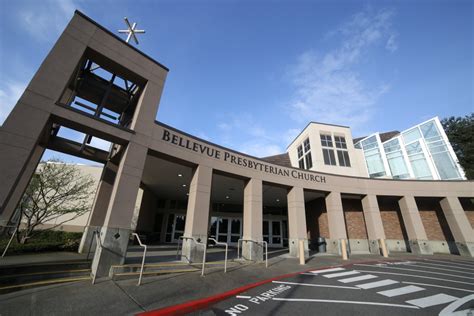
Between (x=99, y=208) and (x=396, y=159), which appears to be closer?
(x=99, y=208)

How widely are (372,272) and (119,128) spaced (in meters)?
12.3

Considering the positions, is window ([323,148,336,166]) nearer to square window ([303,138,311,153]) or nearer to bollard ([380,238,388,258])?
square window ([303,138,311,153])

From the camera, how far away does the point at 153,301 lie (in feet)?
13.9

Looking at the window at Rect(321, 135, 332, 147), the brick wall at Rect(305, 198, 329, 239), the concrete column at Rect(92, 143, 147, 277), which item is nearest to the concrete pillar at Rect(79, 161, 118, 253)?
the concrete column at Rect(92, 143, 147, 277)

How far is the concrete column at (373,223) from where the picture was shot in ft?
47.5

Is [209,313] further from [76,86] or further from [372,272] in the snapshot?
[76,86]

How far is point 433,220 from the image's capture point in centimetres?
1695

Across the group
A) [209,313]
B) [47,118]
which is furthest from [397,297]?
[47,118]

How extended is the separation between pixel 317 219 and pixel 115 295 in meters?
17.6

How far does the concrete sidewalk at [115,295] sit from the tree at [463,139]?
2570 cm

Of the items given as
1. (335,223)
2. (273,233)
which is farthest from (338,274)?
(273,233)

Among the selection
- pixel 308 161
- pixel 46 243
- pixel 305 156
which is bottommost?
pixel 46 243

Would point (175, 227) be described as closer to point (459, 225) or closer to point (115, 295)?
point (115, 295)

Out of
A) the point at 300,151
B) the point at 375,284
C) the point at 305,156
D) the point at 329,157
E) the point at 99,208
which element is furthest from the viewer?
the point at 300,151
